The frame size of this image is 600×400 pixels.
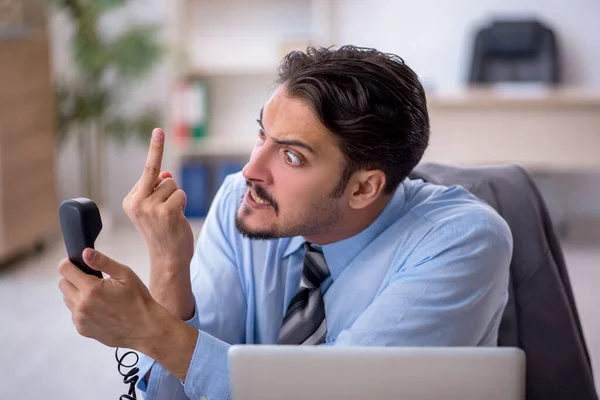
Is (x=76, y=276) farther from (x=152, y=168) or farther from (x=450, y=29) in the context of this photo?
(x=450, y=29)

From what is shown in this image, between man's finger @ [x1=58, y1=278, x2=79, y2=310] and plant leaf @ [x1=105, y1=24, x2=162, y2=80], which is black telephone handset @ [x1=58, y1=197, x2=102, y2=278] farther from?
plant leaf @ [x1=105, y1=24, x2=162, y2=80]

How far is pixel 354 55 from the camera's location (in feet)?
4.57

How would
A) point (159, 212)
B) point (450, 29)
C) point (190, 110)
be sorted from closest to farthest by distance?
1. point (159, 212)
2. point (190, 110)
3. point (450, 29)

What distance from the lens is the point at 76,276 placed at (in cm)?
108

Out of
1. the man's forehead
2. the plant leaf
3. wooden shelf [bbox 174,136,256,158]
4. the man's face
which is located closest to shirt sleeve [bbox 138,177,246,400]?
the man's face

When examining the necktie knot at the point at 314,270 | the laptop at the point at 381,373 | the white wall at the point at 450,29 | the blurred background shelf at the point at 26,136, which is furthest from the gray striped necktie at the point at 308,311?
the white wall at the point at 450,29

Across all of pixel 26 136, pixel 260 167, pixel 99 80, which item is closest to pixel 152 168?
pixel 260 167

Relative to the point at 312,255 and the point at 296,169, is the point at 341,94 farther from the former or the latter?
the point at 312,255

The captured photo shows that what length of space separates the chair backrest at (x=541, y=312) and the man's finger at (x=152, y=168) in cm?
61

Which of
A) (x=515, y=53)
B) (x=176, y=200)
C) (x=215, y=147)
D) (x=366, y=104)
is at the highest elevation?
(x=366, y=104)

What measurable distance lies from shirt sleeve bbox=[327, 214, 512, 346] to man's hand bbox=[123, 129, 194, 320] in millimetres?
252

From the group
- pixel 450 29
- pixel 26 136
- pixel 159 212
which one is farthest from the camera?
pixel 450 29

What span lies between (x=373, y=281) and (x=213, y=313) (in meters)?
0.27

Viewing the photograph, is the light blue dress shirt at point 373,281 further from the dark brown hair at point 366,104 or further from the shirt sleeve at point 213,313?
the dark brown hair at point 366,104
